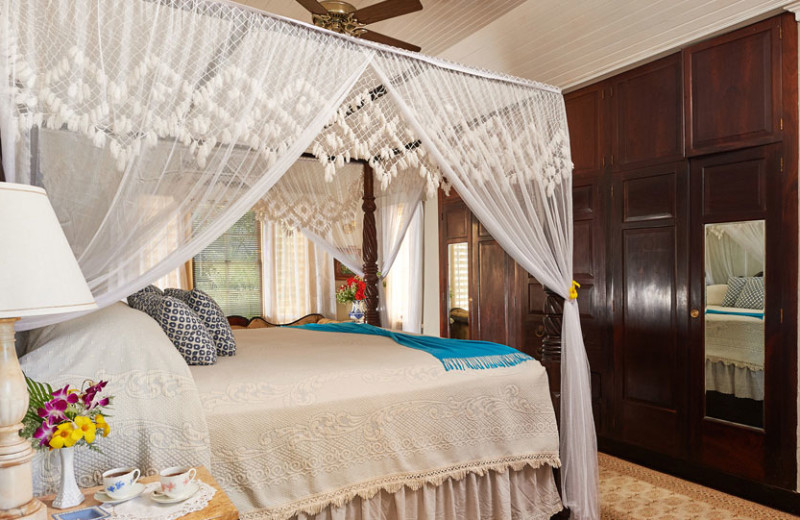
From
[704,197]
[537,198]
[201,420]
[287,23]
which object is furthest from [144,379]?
[704,197]

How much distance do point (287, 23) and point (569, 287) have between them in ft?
5.60

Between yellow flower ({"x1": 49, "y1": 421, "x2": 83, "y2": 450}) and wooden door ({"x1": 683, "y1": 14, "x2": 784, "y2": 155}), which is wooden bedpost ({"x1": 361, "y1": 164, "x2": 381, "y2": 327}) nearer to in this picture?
wooden door ({"x1": 683, "y1": 14, "x2": 784, "y2": 155})

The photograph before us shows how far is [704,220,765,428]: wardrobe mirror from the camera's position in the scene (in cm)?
294

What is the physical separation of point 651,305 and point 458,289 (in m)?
2.07

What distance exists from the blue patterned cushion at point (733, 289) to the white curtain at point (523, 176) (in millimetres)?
1081

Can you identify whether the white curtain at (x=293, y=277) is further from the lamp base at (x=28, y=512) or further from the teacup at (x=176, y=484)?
the lamp base at (x=28, y=512)

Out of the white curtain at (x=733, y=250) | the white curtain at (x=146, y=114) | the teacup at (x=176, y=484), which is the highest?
the white curtain at (x=146, y=114)

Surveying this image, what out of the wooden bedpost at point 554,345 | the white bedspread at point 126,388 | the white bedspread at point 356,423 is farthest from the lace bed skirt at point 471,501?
the white bedspread at point 126,388

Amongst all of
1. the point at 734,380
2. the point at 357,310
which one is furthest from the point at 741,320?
the point at 357,310

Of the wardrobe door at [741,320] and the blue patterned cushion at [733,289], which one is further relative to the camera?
the blue patterned cushion at [733,289]

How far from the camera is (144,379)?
1765 mm

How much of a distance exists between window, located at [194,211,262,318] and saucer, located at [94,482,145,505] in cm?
459

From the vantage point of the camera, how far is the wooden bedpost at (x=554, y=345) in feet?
8.79

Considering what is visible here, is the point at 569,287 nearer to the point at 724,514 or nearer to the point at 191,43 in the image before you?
the point at 724,514
